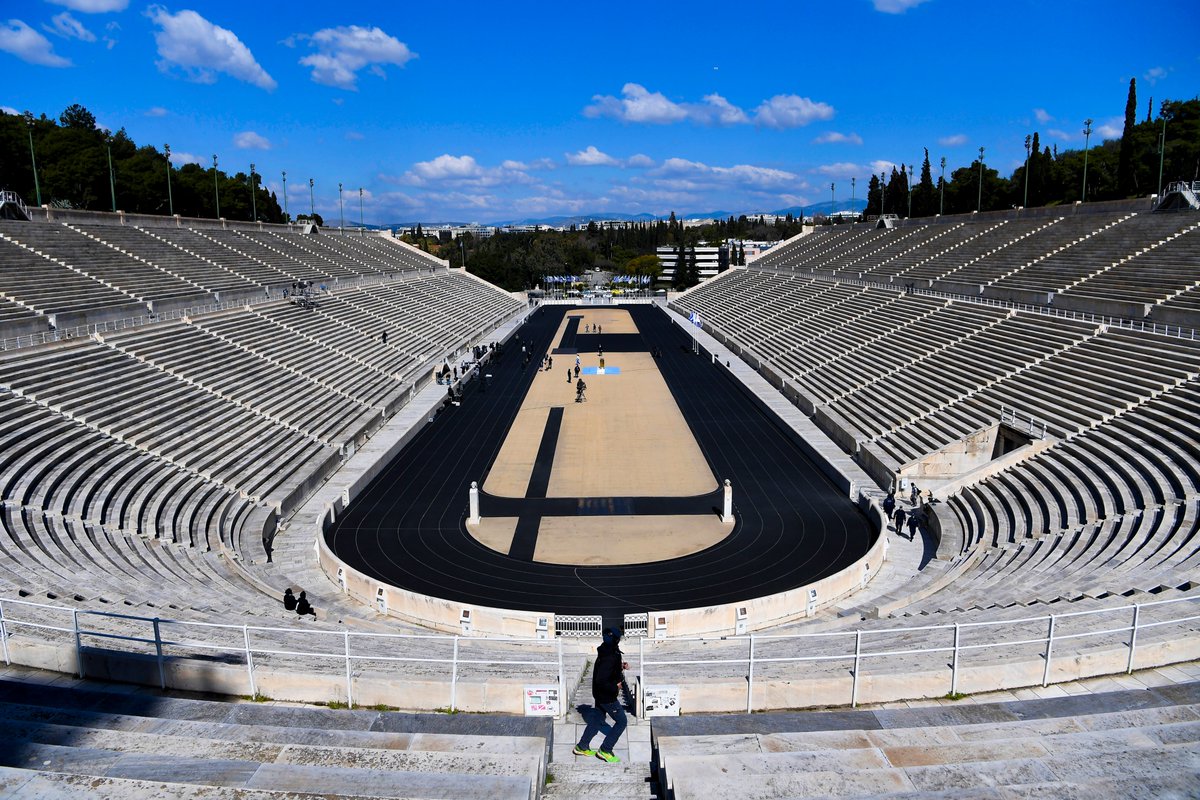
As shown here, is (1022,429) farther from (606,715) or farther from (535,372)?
(535,372)

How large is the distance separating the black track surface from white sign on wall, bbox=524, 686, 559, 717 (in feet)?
22.9

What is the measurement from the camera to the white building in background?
13025 cm

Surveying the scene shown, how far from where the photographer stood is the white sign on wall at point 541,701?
298 inches

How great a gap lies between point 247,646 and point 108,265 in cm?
3245

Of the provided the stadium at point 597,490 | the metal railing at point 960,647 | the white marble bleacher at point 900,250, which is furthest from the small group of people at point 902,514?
the white marble bleacher at point 900,250

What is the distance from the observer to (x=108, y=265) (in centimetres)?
3356

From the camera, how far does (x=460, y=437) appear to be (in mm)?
28484

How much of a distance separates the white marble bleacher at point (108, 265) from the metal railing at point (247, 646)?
955 inches

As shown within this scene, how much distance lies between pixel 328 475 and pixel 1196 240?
3391cm

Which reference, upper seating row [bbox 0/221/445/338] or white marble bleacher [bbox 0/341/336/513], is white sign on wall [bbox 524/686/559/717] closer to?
white marble bleacher [bbox 0/341/336/513]

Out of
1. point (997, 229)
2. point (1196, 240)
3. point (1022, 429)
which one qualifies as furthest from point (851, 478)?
point (997, 229)

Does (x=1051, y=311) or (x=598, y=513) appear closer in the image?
(x=598, y=513)

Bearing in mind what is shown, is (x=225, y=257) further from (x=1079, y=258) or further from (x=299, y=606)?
(x=1079, y=258)

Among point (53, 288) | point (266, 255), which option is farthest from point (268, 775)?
point (266, 255)
